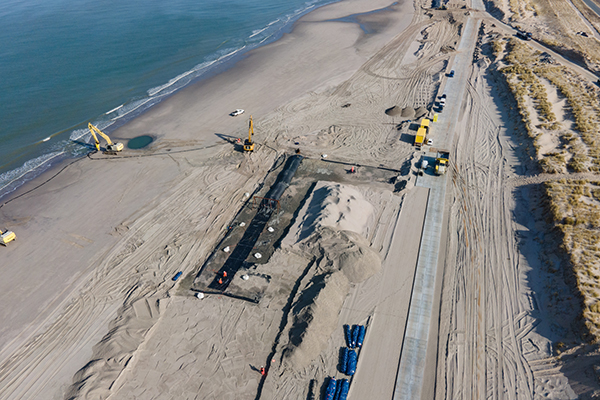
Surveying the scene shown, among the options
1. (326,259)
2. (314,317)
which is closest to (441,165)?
(326,259)

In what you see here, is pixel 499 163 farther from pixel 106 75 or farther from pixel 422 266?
pixel 106 75

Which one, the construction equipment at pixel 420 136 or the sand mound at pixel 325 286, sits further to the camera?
the construction equipment at pixel 420 136

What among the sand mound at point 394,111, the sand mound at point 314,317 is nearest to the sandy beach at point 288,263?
the sand mound at point 314,317

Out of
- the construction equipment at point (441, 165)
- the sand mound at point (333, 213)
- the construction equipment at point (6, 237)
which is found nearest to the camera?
the sand mound at point (333, 213)

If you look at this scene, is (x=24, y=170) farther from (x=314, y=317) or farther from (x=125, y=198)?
(x=314, y=317)

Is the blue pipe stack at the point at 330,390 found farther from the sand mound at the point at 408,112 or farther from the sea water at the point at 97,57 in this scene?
the sea water at the point at 97,57
